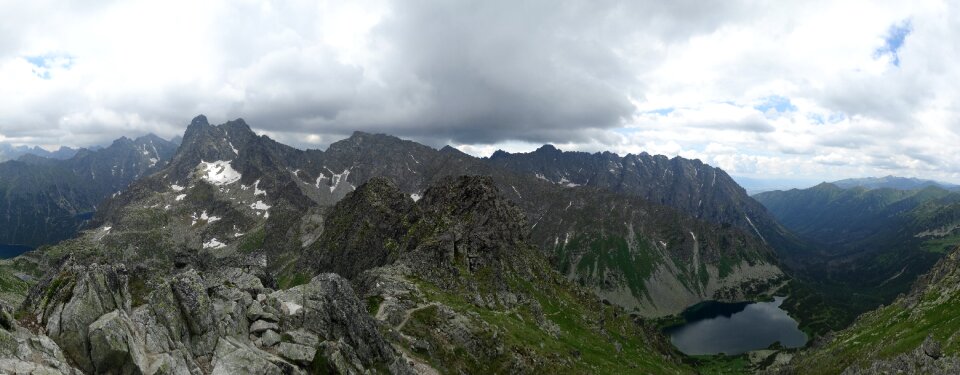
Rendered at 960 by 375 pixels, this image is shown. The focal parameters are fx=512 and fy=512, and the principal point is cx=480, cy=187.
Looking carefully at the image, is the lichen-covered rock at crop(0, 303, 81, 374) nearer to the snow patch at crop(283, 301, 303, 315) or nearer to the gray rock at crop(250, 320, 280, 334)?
the gray rock at crop(250, 320, 280, 334)

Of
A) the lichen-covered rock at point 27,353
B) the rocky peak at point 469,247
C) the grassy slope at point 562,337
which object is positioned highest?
the lichen-covered rock at point 27,353

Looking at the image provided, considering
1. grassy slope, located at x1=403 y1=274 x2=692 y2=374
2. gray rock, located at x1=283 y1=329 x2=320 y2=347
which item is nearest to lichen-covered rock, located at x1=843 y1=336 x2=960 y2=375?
grassy slope, located at x1=403 y1=274 x2=692 y2=374

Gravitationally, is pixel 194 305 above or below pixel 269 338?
above

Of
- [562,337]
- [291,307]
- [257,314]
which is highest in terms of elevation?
[257,314]

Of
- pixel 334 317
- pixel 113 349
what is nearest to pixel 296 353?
pixel 334 317

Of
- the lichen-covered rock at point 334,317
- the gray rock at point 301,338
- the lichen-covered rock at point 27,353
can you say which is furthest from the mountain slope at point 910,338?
the lichen-covered rock at point 27,353

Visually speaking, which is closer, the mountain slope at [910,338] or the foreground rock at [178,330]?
the foreground rock at [178,330]

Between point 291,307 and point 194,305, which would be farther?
point 291,307

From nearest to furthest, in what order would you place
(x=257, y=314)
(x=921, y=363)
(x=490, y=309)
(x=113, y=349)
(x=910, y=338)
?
(x=113, y=349), (x=257, y=314), (x=921, y=363), (x=910, y=338), (x=490, y=309)

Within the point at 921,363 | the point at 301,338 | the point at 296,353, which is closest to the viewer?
the point at 296,353

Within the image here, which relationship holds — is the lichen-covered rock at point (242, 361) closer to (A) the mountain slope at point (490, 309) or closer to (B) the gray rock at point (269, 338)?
(B) the gray rock at point (269, 338)

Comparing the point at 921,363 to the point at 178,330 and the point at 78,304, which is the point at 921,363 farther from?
the point at 78,304

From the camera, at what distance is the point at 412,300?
108 m

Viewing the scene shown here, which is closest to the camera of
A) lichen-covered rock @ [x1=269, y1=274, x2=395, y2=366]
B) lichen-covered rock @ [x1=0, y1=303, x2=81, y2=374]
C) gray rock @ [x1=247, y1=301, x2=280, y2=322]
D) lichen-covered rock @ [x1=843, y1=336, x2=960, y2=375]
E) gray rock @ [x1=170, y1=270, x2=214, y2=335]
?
lichen-covered rock @ [x1=0, y1=303, x2=81, y2=374]
